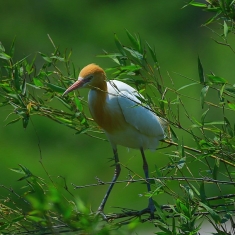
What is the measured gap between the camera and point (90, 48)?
7.61 m

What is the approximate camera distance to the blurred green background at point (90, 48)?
5.89m

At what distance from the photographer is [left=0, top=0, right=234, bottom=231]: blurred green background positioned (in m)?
5.89

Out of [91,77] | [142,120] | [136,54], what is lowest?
[142,120]

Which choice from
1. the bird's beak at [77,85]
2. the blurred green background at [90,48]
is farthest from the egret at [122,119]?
the blurred green background at [90,48]

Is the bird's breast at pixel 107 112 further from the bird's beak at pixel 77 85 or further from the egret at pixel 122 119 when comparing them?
the bird's beak at pixel 77 85

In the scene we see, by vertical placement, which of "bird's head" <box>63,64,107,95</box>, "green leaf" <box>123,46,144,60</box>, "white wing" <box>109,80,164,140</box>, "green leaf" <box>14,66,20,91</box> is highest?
"green leaf" <box>123,46,144,60</box>

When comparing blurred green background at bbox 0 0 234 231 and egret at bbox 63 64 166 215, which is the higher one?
egret at bbox 63 64 166 215

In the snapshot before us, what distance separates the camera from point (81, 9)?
8430 mm

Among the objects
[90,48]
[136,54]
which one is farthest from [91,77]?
[90,48]

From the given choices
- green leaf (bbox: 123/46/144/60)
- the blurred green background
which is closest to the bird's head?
green leaf (bbox: 123/46/144/60)

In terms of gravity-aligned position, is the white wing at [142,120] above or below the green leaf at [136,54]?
below

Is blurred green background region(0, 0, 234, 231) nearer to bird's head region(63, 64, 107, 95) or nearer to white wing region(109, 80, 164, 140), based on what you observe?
white wing region(109, 80, 164, 140)

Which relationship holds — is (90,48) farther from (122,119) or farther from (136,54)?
(136,54)

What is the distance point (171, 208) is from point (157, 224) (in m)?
0.08
